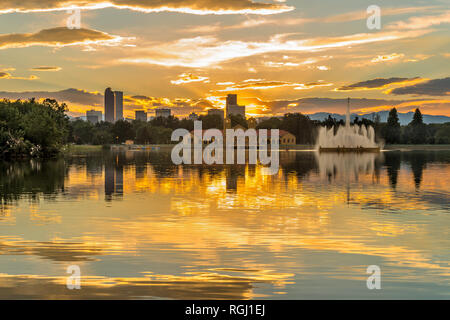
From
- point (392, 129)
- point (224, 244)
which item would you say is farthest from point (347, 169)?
point (392, 129)

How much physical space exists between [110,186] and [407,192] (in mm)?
21699

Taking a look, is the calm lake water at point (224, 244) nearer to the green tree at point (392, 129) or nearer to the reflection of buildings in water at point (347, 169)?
the reflection of buildings in water at point (347, 169)

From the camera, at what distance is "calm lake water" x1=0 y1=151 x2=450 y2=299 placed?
38.6 ft

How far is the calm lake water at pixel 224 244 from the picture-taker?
38.6 feet

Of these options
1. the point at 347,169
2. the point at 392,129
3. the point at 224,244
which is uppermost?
the point at 392,129

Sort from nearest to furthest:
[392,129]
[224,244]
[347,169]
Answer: [224,244], [347,169], [392,129]

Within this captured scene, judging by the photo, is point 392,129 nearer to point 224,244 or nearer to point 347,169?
point 347,169

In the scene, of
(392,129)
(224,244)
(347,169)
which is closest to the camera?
(224,244)

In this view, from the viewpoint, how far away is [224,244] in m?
16.5

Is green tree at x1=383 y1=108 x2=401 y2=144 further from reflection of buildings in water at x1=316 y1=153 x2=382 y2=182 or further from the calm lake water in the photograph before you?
the calm lake water

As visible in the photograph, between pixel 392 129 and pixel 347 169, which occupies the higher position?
pixel 392 129

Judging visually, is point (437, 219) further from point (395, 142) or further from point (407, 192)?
point (395, 142)

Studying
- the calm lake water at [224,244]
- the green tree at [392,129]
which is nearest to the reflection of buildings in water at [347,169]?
the calm lake water at [224,244]

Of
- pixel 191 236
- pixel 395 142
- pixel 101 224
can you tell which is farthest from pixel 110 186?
pixel 395 142
